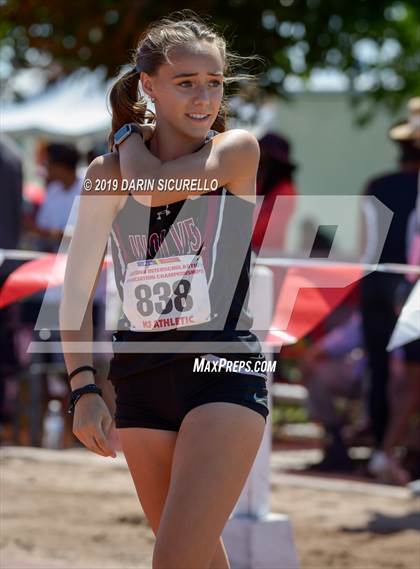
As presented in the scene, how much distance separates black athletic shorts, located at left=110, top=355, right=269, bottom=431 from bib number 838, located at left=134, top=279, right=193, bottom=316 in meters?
0.15

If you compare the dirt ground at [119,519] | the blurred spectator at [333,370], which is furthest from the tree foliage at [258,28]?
the dirt ground at [119,519]

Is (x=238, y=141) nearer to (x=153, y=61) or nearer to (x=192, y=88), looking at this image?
(x=192, y=88)

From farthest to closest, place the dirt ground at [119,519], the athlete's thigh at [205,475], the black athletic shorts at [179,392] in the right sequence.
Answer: the dirt ground at [119,519] < the black athletic shorts at [179,392] < the athlete's thigh at [205,475]

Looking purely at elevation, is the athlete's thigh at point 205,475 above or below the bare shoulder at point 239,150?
below

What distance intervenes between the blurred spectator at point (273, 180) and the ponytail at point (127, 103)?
3769 millimetres

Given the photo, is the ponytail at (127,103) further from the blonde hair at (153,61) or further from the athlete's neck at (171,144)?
the athlete's neck at (171,144)

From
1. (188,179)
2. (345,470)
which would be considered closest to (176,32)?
(188,179)

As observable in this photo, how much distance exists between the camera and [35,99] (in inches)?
587

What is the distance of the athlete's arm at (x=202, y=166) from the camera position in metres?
3.21

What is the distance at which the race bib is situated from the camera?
3.23 meters

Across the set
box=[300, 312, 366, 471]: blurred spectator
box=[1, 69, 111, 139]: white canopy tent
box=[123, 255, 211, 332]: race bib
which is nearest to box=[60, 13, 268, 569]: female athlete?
box=[123, 255, 211, 332]: race bib

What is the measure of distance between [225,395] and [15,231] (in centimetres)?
487

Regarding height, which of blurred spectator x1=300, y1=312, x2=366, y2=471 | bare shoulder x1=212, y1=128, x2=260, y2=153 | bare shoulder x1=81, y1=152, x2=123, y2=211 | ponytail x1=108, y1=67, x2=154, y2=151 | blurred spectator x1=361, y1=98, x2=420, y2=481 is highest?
ponytail x1=108, y1=67, x2=154, y2=151

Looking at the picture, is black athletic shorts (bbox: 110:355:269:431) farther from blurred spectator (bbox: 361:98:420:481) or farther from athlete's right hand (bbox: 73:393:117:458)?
blurred spectator (bbox: 361:98:420:481)
